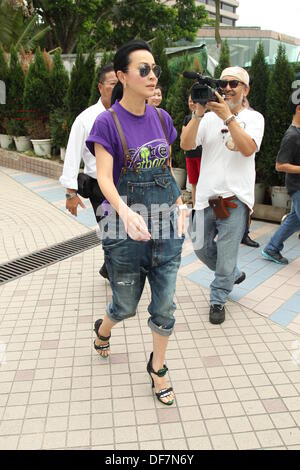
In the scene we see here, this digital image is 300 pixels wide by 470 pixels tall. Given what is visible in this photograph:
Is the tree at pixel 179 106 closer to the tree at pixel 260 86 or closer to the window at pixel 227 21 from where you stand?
the tree at pixel 260 86

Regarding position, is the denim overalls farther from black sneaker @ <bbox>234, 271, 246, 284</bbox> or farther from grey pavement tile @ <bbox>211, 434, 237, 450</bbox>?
black sneaker @ <bbox>234, 271, 246, 284</bbox>

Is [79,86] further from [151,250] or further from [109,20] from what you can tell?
[109,20]

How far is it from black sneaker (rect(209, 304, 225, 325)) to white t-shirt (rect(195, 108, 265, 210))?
2.68 ft

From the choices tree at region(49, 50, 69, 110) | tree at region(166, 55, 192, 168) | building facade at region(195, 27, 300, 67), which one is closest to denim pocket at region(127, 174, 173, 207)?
building facade at region(195, 27, 300, 67)

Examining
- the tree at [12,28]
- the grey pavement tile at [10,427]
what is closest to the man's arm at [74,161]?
the grey pavement tile at [10,427]

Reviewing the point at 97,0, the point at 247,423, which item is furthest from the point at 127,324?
the point at 97,0

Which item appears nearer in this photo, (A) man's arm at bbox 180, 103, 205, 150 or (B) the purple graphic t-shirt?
(B) the purple graphic t-shirt

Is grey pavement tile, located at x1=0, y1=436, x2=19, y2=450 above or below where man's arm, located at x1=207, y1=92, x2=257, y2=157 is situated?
below

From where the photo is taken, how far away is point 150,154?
7.13ft

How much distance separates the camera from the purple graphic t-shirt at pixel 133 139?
2104 millimetres

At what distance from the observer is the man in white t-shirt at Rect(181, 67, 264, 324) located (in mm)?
2902

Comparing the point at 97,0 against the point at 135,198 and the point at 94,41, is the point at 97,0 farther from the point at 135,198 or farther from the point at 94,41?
the point at 135,198

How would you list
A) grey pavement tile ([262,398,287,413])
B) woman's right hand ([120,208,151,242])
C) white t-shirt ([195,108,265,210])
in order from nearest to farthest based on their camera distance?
woman's right hand ([120,208,151,242])
grey pavement tile ([262,398,287,413])
white t-shirt ([195,108,265,210])

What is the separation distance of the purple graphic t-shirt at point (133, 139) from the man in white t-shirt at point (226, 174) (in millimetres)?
619
